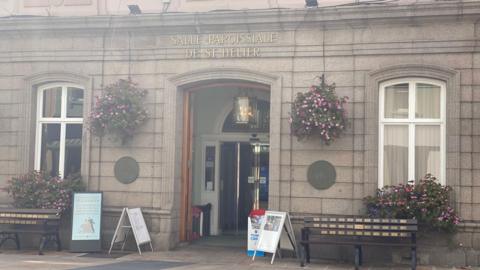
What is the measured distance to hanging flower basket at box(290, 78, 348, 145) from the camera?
11.7m

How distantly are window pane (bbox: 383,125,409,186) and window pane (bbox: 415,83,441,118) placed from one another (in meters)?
0.44

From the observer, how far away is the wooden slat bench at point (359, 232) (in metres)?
10.8

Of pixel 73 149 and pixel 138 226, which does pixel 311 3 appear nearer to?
pixel 138 226

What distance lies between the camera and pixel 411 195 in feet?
37.3

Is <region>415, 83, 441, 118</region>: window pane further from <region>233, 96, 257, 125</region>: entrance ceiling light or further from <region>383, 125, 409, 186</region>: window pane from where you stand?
<region>233, 96, 257, 125</region>: entrance ceiling light

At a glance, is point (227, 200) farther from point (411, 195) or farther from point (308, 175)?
point (411, 195)

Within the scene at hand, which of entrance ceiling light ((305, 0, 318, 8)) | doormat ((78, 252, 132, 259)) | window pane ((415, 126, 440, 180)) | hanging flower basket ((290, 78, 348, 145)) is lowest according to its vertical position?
doormat ((78, 252, 132, 259))

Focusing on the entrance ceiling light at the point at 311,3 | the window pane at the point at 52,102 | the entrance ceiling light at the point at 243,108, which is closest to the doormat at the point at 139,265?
the entrance ceiling light at the point at 243,108

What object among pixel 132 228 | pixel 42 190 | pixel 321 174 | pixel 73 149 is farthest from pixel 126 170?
pixel 321 174

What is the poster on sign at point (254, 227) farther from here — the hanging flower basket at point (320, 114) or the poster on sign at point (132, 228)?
the poster on sign at point (132, 228)

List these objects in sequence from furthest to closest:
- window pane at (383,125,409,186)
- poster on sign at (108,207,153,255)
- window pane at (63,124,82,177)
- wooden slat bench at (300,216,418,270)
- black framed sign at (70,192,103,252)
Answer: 1. window pane at (63,124,82,177)
2. black framed sign at (70,192,103,252)
3. poster on sign at (108,207,153,255)
4. window pane at (383,125,409,186)
5. wooden slat bench at (300,216,418,270)

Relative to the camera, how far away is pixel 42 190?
43.1ft

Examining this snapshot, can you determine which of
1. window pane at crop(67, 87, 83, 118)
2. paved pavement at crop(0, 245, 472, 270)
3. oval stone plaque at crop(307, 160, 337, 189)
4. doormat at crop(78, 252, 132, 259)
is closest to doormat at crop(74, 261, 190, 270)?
paved pavement at crop(0, 245, 472, 270)

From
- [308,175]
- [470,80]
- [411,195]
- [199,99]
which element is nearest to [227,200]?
[199,99]
